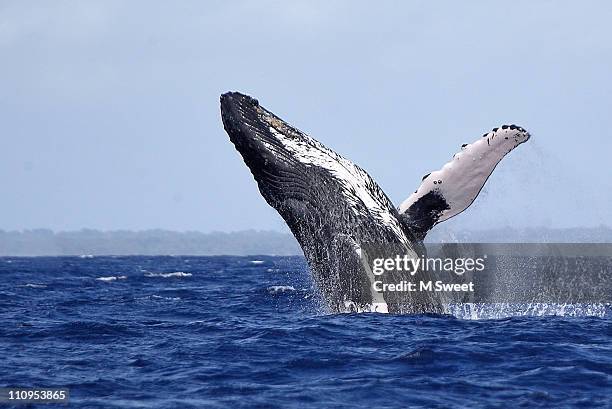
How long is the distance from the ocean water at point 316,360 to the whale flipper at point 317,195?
83cm

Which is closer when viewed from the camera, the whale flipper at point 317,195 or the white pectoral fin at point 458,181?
the white pectoral fin at point 458,181

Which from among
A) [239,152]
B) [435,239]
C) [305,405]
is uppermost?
[239,152]

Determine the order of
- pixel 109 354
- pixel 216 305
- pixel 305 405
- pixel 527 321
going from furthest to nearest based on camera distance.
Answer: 1. pixel 216 305
2. pixel 527 321
3. pixel 109 354
4. pixel 305 405

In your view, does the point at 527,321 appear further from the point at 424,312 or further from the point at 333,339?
the point at 333,339

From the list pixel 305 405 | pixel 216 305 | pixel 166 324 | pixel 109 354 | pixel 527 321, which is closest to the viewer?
pixel 305 405

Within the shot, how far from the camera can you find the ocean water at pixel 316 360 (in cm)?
870

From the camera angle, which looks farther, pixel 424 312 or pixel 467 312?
pixel 467 312

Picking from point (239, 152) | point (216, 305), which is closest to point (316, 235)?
point (239, 152)

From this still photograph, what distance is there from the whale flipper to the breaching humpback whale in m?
0.01

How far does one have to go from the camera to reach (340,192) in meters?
12.3

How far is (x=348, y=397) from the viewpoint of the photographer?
859cm

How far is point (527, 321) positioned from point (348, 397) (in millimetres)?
5560

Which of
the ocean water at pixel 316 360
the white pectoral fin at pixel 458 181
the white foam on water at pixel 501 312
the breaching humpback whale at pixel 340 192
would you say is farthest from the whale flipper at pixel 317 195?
the white foam on water at pixel 501 312

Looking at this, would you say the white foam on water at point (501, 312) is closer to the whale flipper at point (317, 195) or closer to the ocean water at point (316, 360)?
the ocean water at point (316, 360)
